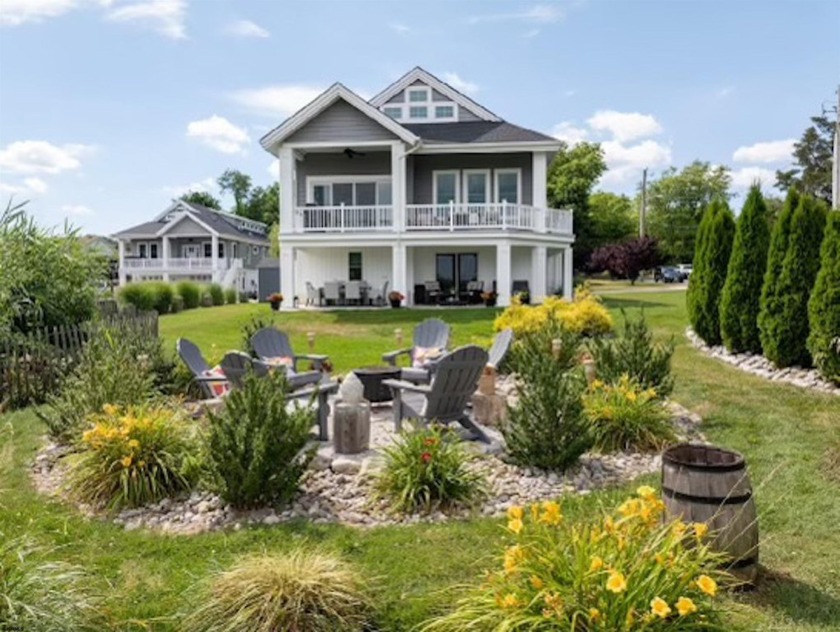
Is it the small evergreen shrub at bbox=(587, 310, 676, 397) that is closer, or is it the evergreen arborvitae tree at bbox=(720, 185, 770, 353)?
the small evergreen shrub at bbox=(587, 310, 676, 397)

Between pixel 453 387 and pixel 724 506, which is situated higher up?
pixel 453 387

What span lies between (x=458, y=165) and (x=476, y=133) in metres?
1.24

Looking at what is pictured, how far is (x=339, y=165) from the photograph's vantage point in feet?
79.3

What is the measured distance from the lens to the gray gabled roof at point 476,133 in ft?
74.0

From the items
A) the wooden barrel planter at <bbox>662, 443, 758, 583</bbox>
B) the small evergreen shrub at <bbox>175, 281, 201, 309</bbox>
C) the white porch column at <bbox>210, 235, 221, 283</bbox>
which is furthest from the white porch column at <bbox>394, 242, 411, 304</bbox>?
the white porch column at <bbox>210, 235, 221, 283</bbox>

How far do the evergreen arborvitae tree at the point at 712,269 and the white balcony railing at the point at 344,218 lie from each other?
1086 cm

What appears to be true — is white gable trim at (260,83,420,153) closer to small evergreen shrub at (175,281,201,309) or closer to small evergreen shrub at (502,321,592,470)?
small evergreen shrub at (175,281,201,309)

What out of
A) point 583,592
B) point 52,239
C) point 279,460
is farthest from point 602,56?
point 583,592

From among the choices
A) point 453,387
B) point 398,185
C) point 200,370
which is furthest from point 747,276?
point 398,185

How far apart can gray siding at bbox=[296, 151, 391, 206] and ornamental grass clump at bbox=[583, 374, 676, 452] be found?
1879 cm

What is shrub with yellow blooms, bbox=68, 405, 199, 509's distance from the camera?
16.7 ft

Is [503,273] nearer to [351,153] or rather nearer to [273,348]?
[351,153]

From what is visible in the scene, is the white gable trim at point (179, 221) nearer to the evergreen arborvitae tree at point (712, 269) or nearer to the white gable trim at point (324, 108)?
the white gable trim at point (324, 108)

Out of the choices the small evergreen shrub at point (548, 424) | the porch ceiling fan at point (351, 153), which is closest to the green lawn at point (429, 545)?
the small evergreen shrub at point (548, 424)
